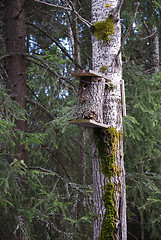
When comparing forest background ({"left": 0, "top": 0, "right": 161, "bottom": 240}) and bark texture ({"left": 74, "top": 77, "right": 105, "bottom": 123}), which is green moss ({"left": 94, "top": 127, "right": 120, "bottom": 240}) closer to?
bark texture ({"left": 74, "top": 77, "right": 105, "bottom": 123})

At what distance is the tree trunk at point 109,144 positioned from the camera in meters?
3.06

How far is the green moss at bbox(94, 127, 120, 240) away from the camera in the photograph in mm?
3033

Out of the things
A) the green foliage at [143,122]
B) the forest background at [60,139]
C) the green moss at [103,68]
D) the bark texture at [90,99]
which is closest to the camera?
the bark texture at [90,99]

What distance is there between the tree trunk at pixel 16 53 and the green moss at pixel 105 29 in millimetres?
2272

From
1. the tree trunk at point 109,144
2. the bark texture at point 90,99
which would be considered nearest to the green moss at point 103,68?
the tree trunk at point 109,144

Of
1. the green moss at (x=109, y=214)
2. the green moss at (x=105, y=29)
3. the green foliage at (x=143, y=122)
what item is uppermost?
the green moss at (x=105, y=29)

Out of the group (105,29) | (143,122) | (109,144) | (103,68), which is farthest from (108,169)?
(143,122)

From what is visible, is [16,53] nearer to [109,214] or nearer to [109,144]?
[109,144]

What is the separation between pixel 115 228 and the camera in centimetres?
302

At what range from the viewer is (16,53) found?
5.30m

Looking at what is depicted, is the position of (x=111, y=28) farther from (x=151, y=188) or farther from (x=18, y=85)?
(x=151, y=188)

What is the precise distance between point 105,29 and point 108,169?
1493 mm

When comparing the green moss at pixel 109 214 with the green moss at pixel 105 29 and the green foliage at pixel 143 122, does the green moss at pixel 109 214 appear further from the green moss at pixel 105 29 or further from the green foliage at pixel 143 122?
the green foliage at pixel 143 122

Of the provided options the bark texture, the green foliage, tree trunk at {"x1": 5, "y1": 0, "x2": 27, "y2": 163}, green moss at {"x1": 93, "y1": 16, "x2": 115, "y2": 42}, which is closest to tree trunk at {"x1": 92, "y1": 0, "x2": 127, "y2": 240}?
green moss at {"x1": 93, "y1": 16, "x2": 115, "y2": 42}
